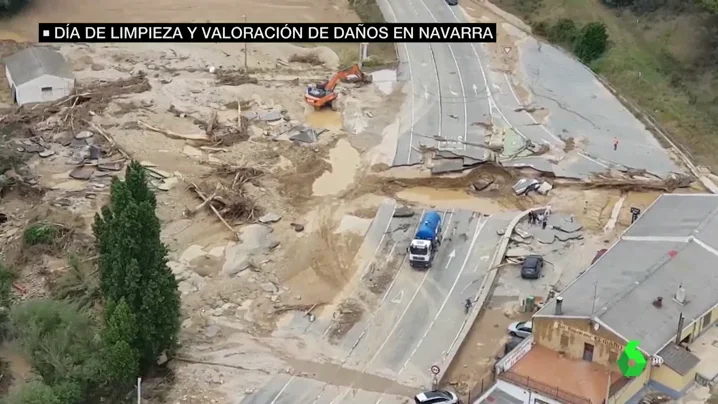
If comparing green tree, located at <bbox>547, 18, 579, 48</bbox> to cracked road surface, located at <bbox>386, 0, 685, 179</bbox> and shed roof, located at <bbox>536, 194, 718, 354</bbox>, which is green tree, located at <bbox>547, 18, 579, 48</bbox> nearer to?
cracked road surface, located at <bbox>386, 0, 685, 179</bbox>

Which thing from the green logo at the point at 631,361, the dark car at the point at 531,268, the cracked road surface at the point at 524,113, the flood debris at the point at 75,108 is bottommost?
the flood debris at the point at 75,108

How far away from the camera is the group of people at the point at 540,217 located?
4784cm

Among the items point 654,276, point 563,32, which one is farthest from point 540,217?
point 563,32

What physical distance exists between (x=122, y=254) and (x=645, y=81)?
3851 cm

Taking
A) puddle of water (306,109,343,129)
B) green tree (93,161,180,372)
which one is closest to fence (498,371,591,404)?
green tree (93,161,180,372)

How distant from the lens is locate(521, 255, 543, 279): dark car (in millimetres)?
43656

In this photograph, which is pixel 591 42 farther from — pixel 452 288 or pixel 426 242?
pixel 452 288

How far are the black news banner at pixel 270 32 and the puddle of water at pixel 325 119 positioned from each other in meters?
12.4

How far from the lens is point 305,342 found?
40.1 m

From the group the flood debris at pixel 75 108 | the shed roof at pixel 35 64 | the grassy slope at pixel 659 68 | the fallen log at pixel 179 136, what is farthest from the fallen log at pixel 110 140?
the grassy slope at pixel 659 68

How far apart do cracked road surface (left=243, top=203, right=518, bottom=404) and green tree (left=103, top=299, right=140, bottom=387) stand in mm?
4890

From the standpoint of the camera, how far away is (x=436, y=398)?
1406 inches

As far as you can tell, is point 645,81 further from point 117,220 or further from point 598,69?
point 117,220

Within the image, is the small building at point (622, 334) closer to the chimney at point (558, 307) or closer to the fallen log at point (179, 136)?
the chimney at point (558, 307)
